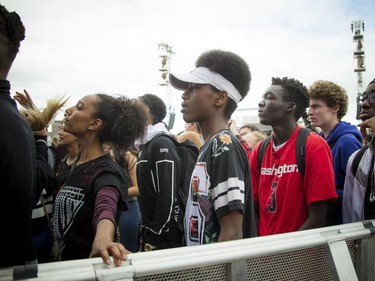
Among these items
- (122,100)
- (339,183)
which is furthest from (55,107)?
(339,183)

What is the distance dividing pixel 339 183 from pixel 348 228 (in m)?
1.48

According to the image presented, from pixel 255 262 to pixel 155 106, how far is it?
2.94m

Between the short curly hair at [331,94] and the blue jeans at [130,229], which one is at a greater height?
the short curly hair at [331,94]

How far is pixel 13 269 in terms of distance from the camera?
3.28 feet

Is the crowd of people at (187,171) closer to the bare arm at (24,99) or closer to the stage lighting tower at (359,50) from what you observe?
the bare arm at (24,99)

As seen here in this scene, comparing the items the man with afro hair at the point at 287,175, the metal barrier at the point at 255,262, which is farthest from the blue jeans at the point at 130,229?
the metal barrier at the point at 255,262

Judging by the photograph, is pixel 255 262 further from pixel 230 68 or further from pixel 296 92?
pixel 296 92

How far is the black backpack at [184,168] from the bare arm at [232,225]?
4.11 ft

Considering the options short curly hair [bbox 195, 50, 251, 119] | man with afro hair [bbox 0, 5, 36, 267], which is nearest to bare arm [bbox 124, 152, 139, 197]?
short curly hair [bbox 195, 50, 251, 119]

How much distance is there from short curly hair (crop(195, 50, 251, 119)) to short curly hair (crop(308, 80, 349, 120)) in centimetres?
179

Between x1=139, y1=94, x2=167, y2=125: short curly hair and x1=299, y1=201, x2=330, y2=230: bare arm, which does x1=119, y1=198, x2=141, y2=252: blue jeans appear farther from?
x1=299, y1=201, x2=330, y2=230: bare arm

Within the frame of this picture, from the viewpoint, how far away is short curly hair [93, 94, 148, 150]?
2654mm

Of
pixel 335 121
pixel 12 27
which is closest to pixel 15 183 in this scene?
pixel 12 27

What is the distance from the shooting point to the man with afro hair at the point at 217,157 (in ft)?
5.79
